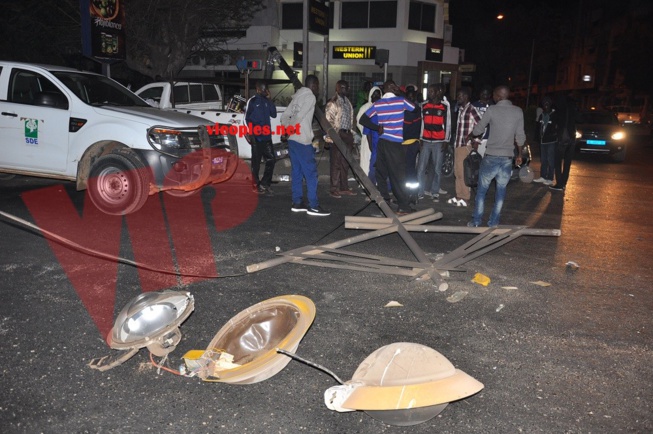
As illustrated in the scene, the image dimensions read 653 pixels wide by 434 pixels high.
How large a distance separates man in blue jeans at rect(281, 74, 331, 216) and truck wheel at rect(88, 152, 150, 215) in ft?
6.81

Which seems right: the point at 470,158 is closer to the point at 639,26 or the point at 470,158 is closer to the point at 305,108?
the point at 305,108

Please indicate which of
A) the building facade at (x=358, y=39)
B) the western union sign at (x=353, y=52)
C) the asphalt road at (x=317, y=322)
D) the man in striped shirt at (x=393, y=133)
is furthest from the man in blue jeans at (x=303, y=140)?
the western union sign at (x=353, y=52)

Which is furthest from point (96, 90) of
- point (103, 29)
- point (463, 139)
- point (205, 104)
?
point (463, 139)

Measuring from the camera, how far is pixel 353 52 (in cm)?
3155

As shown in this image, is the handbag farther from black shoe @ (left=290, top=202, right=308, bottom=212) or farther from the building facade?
the building facade

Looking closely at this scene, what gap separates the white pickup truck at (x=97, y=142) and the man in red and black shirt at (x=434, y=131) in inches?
→ 133

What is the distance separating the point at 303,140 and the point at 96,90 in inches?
131

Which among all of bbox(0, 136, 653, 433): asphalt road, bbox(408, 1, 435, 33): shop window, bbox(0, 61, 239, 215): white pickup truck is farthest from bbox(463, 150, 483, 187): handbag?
bbox(408, 1, 435, 33): shop window

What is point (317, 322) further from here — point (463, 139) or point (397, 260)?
point (463, 139)

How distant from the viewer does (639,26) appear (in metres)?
39.6

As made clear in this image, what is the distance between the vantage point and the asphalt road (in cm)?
292

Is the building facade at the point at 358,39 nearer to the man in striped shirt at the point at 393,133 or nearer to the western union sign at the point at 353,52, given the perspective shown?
the western union sign at the point at 353,52

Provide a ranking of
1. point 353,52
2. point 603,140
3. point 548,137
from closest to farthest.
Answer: point 548,137, point 603,140, point 353,52

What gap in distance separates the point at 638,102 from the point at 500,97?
173 feet
